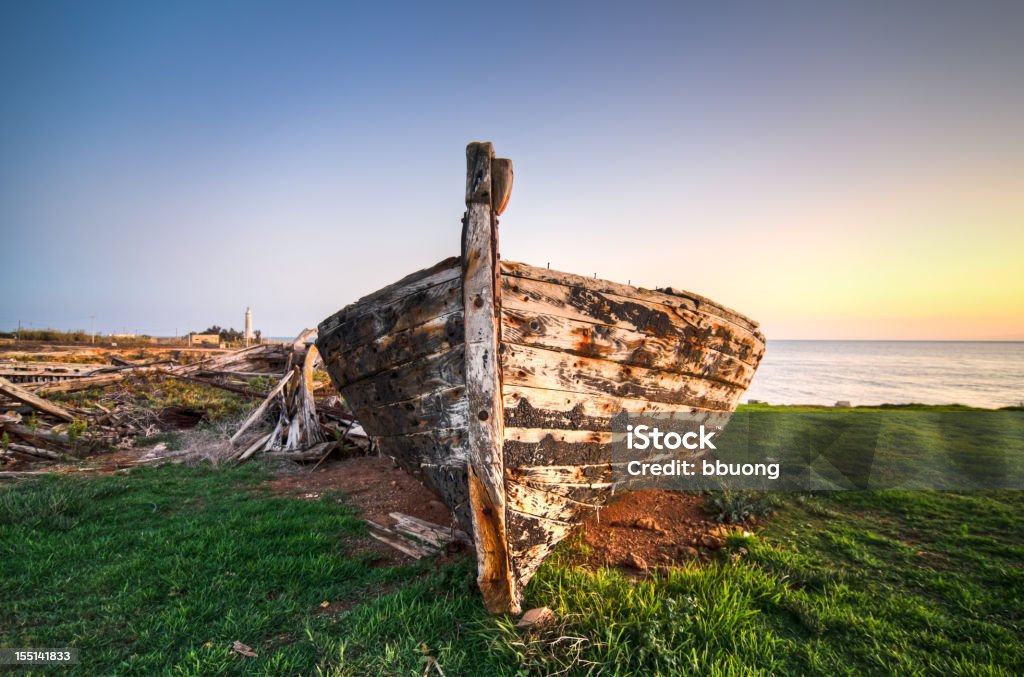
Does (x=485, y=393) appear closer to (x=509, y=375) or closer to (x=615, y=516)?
(x=509, y=375)

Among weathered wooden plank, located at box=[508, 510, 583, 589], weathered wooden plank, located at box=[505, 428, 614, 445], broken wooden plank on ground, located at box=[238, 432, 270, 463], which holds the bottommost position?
broken wooden plank on ground, located at box=[238, 432, 270, 463]

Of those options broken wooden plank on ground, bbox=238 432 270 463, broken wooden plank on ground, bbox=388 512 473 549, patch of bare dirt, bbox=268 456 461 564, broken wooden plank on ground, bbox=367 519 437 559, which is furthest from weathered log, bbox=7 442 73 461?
broken wooden plank on ground, bbox=388 512 473 549

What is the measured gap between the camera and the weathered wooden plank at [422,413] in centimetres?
293

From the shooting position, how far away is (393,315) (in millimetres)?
3293

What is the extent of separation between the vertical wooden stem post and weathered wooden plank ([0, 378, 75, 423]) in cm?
964

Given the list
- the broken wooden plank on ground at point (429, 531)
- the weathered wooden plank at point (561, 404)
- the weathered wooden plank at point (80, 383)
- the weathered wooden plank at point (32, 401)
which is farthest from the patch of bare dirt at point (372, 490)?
the weathered wooden plank at point (80, 383)

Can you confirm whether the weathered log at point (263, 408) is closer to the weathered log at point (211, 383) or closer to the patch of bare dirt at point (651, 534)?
the weathered log at point (211, 383)

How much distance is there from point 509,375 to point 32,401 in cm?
1037

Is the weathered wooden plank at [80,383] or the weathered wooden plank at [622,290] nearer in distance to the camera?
the weathered wooden plank at [622,290]

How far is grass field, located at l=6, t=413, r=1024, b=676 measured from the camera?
7.89 ft

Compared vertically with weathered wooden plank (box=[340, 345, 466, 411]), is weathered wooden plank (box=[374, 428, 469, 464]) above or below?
below

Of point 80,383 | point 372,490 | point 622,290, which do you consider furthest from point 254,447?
point 80,383

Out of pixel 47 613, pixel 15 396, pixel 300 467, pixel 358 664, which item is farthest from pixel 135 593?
pixel 15 396

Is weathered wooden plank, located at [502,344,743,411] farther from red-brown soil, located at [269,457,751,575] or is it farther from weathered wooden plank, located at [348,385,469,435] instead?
red-brown soil, located at [269,457,751,575]
